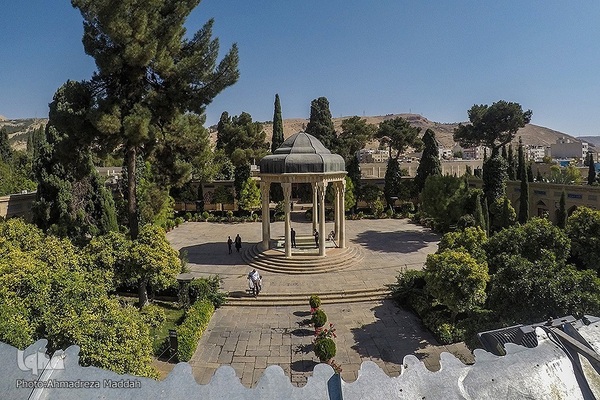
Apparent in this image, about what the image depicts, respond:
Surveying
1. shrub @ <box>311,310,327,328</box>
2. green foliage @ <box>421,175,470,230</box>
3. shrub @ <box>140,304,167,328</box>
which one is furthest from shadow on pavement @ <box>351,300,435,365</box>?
green foliage @ <box>421,175,470,230</box>

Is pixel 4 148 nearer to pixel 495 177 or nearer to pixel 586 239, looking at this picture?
pixel 495 177

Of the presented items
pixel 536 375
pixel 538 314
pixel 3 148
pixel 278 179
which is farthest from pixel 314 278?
pixel 3 148

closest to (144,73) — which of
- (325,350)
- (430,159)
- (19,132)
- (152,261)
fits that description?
(152,261)

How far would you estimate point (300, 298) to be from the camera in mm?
15492

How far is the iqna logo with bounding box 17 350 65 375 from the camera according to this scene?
3373 mm

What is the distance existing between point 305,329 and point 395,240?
46.3 feet

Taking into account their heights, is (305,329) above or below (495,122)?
below

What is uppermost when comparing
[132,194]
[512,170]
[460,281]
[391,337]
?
[512,170]

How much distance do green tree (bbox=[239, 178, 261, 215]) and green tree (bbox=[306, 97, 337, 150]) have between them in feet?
34.0

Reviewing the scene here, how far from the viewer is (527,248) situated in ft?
38.6

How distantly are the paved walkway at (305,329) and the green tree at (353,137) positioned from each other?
63.6 feet

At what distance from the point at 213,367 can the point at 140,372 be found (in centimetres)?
372

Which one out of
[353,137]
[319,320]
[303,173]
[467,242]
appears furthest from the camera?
[353,137]

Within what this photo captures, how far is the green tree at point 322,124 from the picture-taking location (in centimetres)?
4088
